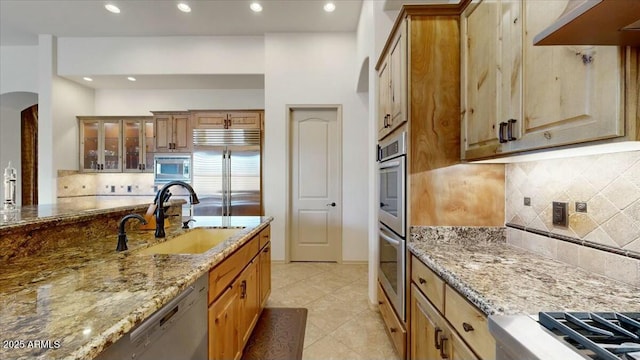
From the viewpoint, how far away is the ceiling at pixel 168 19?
369 cm

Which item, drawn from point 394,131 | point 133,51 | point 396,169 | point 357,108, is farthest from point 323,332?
point 133,51

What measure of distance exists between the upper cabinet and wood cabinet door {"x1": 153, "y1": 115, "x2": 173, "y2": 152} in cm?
461

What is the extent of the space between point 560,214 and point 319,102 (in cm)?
338

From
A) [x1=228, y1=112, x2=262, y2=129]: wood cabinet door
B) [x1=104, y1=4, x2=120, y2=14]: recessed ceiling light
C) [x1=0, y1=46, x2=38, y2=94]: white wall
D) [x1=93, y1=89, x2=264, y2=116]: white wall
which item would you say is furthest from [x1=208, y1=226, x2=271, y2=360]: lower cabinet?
[x1=0, y1=46, x2=38, y2=94]: white wall

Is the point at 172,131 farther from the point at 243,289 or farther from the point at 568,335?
the point at 568,335

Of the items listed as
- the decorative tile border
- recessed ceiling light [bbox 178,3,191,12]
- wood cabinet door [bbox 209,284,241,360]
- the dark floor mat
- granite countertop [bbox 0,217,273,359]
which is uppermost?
recessed ceiling light [bbox 178,3,191,12]

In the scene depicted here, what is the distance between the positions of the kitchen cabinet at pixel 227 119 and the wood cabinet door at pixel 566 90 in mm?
3884

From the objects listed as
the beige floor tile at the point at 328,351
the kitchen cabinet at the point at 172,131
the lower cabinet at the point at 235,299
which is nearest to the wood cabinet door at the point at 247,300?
the lower cabinet at the point at 235,299

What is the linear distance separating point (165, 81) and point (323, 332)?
4.61 metres

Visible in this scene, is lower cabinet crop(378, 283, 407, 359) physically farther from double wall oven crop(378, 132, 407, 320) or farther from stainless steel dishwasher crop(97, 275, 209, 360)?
stainless steel dishwasher crop(97, 275, 209, 360)

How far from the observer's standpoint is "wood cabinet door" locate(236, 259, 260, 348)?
6.11ft

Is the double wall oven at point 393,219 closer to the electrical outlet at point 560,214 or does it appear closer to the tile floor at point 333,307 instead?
the tile floor at point 333,307

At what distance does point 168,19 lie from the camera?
402 cm

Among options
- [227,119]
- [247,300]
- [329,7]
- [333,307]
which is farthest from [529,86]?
[227,119]
